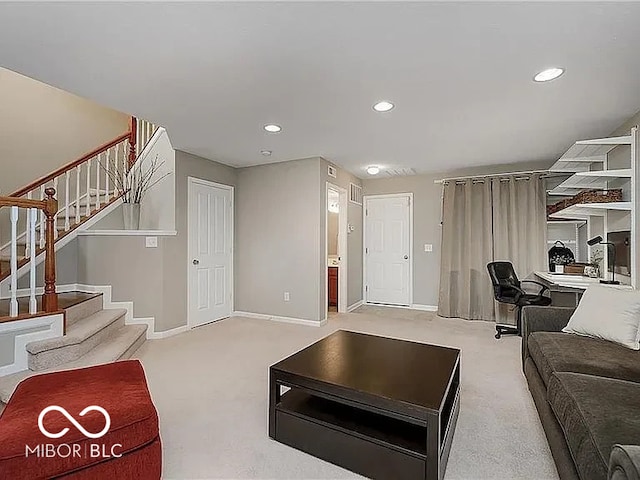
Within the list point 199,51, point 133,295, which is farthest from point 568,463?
point 133,295

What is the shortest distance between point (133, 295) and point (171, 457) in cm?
271

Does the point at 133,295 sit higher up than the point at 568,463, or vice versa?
the point at 133,295

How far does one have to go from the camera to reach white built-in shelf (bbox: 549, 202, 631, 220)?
Answer: 3053mm

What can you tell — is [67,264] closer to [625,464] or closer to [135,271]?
[135,271]

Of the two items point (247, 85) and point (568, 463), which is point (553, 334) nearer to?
point (568, 463)

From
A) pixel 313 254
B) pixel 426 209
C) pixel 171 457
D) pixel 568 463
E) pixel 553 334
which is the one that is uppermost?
pixel 426 209

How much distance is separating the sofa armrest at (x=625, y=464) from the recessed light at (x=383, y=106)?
104 inches

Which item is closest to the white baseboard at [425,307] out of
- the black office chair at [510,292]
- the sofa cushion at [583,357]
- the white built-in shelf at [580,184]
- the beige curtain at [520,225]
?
the beige curtain at [520,225]

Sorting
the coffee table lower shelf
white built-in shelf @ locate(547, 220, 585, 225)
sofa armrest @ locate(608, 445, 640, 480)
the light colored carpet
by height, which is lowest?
the light colored carpet

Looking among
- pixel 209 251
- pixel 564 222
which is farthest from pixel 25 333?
pixel 564 222

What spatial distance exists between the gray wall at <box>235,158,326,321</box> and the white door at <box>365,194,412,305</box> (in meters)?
1.73

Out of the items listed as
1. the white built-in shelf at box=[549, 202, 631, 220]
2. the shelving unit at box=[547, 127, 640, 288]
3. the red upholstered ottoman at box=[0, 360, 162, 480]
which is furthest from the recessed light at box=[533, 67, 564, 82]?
the red upholstered ottoman at box=[0, 360, 162, 480]

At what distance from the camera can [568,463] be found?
1.47 m

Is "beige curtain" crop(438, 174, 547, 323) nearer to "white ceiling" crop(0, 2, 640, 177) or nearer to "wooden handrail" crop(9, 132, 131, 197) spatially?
"white ceiling" crop(0, 2, 640, 177)
